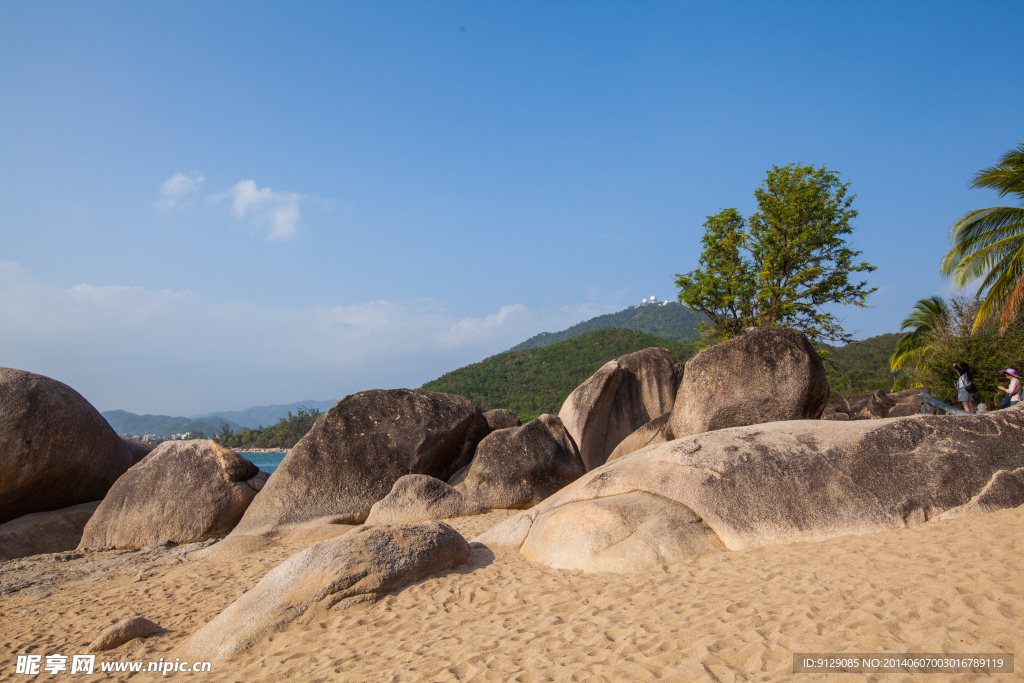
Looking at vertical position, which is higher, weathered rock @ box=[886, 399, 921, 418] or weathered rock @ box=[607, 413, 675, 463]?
weathered rock @ box=[607, 413, 675, 463]

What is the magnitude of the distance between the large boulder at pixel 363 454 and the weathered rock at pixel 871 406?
1588 cm

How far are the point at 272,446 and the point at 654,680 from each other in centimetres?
6212

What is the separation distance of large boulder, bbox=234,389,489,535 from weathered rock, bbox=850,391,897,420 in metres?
15.9

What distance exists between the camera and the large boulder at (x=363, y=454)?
9.91 meters

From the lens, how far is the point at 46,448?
10.6 m

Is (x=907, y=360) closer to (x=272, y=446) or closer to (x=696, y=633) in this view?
(x=696, y=633)

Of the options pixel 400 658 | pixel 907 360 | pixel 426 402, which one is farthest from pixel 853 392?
pixel 400 658

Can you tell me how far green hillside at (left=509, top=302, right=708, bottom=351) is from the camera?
295 ft

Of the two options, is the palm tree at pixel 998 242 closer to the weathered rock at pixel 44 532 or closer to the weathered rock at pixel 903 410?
the weathered rock at pixel 903 410

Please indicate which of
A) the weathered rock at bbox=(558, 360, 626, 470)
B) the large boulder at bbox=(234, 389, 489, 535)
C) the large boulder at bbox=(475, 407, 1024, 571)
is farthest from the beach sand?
the weathered rock at bbox=(558, 360, 626, 470)

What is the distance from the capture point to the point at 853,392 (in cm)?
3903

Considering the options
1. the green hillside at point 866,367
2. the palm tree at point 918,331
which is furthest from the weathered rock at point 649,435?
the green hillside at point 866,367

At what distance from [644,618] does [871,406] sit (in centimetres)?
2124

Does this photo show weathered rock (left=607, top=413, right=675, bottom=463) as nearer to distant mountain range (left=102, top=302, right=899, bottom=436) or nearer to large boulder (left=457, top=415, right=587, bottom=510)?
large boulder (left=457, top=415, right=587, bottom=510)
